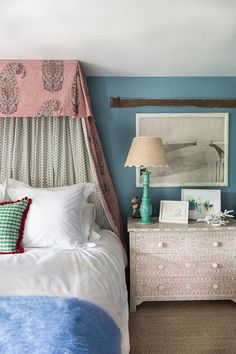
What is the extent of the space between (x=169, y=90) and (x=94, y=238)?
5.15ft

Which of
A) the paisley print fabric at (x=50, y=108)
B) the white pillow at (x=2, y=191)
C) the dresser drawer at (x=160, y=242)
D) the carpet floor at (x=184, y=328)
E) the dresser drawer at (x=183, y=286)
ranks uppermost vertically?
the paisley print fabric at (x=50, y=108)

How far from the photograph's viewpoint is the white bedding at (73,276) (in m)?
1.58

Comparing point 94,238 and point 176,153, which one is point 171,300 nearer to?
point 94,238

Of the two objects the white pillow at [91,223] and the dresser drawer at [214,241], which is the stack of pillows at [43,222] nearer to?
the white pillow at [91,223]

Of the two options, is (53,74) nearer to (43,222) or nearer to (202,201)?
(43,222)

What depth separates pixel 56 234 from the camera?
7.47 feet

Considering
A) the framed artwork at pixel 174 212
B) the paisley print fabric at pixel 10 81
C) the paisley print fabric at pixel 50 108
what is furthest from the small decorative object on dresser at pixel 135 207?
the paisley print fabric at pixel 10 81

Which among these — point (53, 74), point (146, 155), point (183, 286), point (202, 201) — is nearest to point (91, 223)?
point (146, 155)

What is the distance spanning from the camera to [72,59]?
256 centimetres

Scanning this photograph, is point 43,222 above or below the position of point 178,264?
above

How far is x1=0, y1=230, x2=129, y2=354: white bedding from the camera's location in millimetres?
1580

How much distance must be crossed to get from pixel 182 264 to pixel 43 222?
4.02 feet

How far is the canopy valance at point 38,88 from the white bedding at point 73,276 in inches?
46.1

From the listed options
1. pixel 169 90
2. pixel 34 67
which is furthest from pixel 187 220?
pixel 34 67
